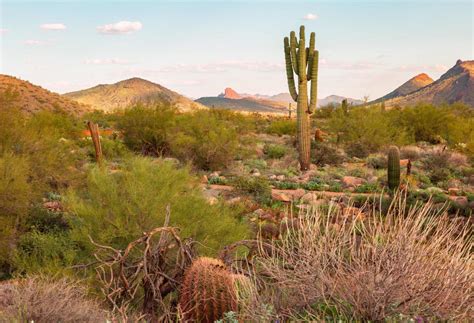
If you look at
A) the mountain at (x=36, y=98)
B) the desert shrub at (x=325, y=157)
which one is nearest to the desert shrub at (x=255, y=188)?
the desert shrub at (x=325, y=157)

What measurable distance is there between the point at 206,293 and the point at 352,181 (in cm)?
1487

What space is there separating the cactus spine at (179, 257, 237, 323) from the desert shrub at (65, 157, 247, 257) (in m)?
2.01

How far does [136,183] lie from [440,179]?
15.6m

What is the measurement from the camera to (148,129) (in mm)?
26312

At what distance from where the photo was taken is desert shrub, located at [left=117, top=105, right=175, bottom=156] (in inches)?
1038

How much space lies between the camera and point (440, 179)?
2077 cm

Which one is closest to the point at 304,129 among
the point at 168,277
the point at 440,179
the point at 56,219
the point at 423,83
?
the point at 440,179

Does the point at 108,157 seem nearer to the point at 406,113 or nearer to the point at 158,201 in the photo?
the point at 158,201

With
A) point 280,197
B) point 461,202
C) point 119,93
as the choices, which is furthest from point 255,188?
point 119,93

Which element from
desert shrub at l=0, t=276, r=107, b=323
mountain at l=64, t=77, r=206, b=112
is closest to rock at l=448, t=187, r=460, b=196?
desert shrub at l=0, t=276, r=107, b=323

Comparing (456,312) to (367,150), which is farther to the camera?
(367,150)

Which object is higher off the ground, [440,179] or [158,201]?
[158,201]

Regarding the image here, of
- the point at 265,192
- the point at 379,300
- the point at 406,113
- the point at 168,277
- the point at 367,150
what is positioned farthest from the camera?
the point at 406,113

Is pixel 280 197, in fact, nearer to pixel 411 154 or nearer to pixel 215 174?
pixel 215 174
